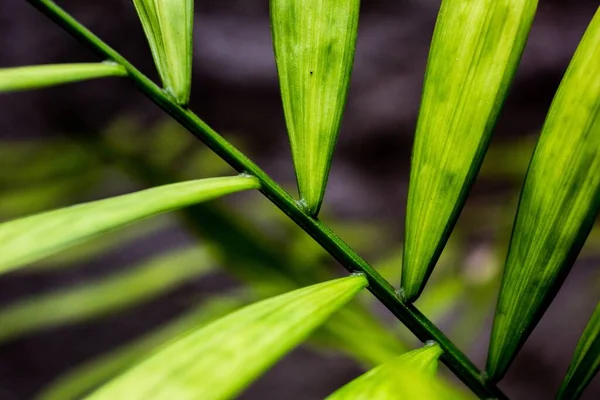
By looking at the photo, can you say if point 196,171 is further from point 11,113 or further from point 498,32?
point 498,32

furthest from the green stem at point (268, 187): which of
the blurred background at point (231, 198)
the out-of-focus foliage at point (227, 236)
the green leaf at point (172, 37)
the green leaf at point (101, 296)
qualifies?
the green leaf at point (101, 296)

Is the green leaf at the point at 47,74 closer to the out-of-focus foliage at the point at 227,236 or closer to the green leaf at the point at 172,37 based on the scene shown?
the green leaf at the point at 172,37

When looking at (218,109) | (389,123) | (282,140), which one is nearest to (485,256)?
(389,123)

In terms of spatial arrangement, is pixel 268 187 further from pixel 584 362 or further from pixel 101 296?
pixel 101 296

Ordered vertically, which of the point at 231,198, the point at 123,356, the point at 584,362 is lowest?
the point at 123,356

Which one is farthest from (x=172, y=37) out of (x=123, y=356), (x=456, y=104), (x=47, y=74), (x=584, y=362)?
(x=123, y=356)
